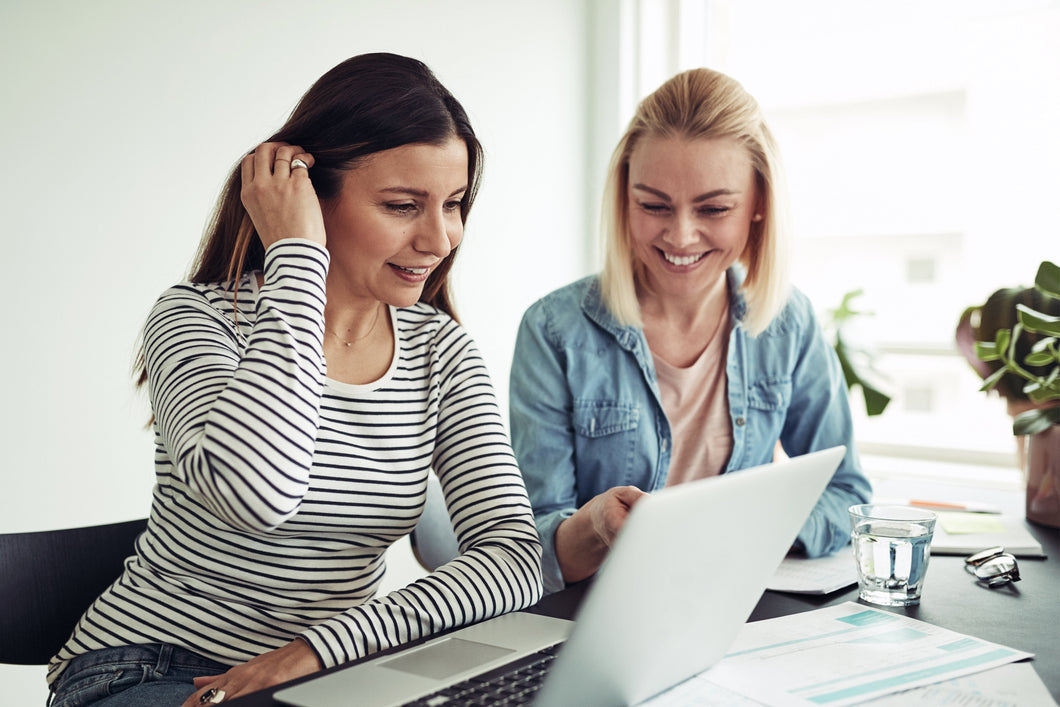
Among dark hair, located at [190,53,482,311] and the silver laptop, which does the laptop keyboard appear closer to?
the silver laptop

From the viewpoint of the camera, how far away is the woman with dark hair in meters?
0.99

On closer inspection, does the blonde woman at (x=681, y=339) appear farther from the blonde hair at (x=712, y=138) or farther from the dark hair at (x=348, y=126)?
the dark hair at (x=348, y=126)

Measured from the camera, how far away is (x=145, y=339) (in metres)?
1.13

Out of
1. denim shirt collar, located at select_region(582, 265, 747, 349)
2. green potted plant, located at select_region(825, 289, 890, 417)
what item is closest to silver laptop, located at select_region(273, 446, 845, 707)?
denim shirt collar, located at select_region(582, 265, 747, 349)

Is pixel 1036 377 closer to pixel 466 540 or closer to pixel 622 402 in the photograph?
pixel 622 402

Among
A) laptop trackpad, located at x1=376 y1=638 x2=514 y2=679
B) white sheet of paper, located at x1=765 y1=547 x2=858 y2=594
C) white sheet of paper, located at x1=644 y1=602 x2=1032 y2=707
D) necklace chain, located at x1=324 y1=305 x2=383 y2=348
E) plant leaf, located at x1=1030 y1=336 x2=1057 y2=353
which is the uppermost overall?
necklace chain, located at x1=324 y1=305 x2=383 y2=348

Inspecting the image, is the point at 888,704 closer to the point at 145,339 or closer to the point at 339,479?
the point at 339,479

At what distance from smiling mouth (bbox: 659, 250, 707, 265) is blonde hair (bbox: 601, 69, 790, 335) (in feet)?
0.29

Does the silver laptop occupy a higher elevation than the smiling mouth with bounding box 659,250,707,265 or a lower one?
lower

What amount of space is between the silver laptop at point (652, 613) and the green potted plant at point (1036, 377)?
75cm

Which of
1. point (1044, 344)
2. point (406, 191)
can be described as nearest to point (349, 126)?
point (406, 191)

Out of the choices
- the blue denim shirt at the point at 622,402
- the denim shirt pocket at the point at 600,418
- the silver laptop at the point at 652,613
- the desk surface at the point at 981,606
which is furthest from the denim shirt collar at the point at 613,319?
the silver laptop at the point at 652,613

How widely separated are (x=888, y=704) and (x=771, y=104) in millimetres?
2622

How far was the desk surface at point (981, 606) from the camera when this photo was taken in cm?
94
